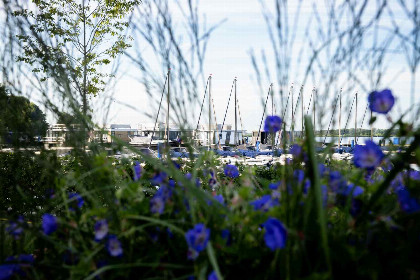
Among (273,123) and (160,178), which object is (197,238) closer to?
(160,178)

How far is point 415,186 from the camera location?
0.80 metres

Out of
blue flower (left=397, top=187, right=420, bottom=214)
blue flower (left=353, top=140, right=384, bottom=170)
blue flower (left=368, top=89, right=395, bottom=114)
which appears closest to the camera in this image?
blue flower (left=397, top=187, right=420, bottom=214)

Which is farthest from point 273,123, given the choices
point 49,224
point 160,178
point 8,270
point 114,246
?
point 8,270

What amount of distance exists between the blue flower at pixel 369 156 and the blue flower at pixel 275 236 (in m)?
0.32

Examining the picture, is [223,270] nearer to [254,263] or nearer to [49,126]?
[254,263]

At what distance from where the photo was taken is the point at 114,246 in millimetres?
888

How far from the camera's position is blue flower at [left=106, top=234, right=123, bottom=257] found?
2.89 feet

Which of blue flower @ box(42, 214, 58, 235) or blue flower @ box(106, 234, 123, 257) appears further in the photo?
blue flower @ box(42, 214, 58, 235)

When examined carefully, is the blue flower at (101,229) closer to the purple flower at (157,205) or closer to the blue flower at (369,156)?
the purple flower at (157,205)

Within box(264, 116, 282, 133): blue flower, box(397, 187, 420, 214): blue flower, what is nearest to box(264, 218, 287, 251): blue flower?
box(397, 187, 420, 214): blue flower

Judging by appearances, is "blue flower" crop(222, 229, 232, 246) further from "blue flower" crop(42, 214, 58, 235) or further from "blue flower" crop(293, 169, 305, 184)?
"blue flower" crop(42, 214, 58, 235)

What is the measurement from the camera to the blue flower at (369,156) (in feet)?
3.09

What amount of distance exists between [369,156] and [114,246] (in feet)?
2.15

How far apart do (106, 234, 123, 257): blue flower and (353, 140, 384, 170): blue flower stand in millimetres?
620
